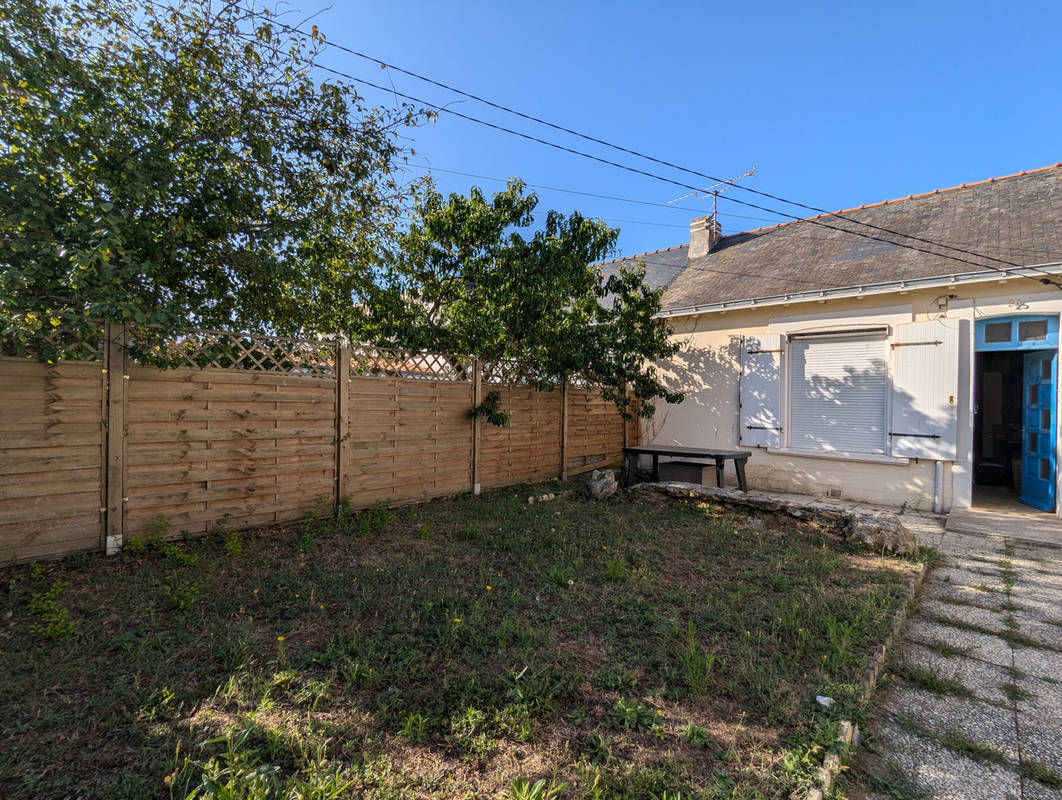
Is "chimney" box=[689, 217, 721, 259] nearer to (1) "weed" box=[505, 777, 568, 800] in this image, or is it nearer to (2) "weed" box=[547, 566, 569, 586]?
(2) "weed" box=[547, 566, 569, 586]

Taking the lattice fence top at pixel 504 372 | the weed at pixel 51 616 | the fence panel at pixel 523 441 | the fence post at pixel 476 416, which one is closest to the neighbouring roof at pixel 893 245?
the fence panel at pixel 523 441

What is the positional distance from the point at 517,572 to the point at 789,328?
20.5 ft

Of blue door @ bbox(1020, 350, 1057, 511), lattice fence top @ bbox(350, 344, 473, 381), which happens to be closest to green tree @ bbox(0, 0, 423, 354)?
lattice fence top @ bbox(350, 344, 473, 381)

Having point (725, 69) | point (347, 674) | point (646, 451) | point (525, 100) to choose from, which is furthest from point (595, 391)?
point (347, 674)

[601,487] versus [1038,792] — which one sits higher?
[601,487]

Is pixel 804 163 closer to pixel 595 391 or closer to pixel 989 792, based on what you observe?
pixel 595 391

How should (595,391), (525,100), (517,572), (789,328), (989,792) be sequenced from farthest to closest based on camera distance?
(595,391) → (789,328) → (525,100) → (517,572) → (989,792)

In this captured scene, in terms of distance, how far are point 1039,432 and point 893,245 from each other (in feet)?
10.9

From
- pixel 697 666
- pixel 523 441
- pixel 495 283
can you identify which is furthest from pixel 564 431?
pixel 697 666

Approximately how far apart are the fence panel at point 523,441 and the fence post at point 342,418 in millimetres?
1955

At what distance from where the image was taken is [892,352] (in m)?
6.68

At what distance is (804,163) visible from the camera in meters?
8.84

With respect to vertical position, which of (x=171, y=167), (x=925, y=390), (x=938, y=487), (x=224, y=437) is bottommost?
(x=938, y=487)

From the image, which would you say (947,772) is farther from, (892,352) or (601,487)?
(892,352)
